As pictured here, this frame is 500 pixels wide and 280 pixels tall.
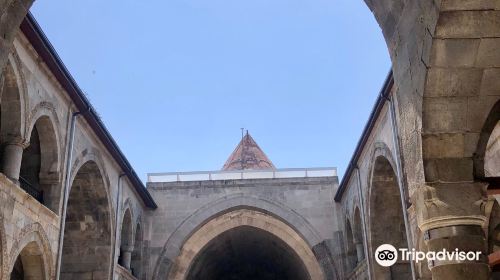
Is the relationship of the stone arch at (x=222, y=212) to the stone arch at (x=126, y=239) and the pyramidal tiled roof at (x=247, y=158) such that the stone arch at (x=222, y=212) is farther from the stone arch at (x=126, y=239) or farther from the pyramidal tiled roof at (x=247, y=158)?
the pyramidal tiled roof at (x=247, y=158)

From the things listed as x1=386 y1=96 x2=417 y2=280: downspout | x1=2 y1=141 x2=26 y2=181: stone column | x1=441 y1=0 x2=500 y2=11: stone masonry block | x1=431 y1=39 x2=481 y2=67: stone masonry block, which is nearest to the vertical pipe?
x1=2 y1=141 x2=26 y2=181: stone column

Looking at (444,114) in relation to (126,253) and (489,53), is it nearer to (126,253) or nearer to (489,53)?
(489,53)

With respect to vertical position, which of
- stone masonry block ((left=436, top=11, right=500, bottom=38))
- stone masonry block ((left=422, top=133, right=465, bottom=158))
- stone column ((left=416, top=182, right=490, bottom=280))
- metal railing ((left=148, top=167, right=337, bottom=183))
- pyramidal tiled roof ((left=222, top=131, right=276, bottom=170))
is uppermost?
pyramidal tiled roof ((left=222, top=131, right=276, bottom=170))

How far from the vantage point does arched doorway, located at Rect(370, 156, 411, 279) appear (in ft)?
43.7

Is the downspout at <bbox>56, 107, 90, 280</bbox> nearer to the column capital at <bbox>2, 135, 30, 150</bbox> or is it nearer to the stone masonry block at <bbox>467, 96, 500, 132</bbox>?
the column capital at <bbox>2, 135, 30, 150</bbox>

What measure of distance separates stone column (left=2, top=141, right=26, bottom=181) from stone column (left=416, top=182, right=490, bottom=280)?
23.3 ft

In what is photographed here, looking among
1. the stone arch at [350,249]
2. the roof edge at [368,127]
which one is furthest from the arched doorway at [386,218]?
the stone arch at [350,249]

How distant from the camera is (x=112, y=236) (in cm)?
1437

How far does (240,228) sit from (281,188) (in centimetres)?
267

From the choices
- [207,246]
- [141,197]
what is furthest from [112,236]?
[207,246]

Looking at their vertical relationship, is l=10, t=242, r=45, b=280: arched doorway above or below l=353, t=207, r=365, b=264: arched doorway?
below

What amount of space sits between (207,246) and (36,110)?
1193 cm

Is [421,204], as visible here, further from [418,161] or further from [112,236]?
[112,236]

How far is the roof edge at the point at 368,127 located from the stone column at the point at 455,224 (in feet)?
20.5
